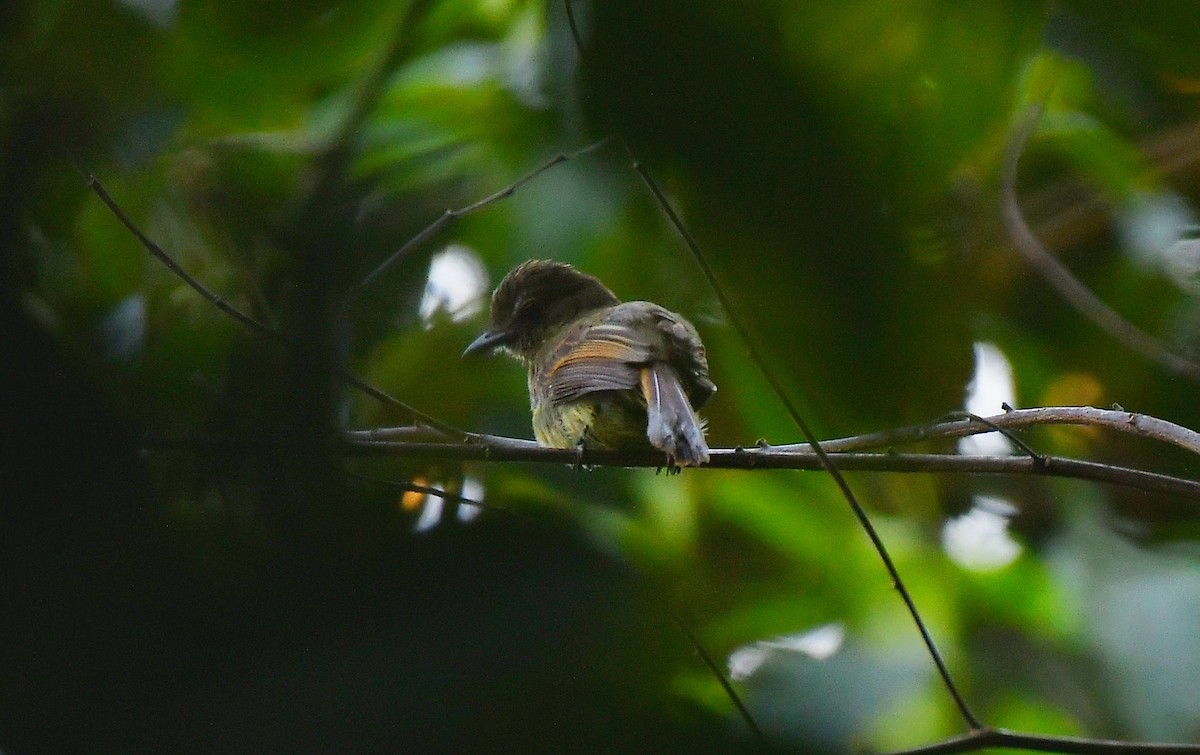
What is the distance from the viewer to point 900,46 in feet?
2.50

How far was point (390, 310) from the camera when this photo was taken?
1.21 metres

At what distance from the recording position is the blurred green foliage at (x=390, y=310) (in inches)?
26.4

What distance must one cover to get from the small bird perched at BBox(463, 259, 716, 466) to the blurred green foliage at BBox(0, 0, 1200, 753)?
77 cm

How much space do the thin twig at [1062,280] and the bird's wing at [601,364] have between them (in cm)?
80

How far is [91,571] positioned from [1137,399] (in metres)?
1.71

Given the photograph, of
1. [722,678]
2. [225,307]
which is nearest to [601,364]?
[722,678]

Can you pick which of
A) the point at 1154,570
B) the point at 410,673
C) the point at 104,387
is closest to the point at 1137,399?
the point at 1154,570

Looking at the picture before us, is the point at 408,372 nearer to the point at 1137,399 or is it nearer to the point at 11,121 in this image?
the point at 11,121

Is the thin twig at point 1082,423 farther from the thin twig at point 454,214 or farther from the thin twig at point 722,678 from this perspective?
the thin twig at point 454,214

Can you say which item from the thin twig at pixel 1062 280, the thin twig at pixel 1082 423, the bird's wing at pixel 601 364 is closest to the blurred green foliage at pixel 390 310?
the thin twig at pixel 1082 423

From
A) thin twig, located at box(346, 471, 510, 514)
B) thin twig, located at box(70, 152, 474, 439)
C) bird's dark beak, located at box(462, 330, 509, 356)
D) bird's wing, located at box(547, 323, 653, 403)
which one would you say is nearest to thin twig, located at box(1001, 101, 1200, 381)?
bird's wing, located at box(547, 323, 653, 403)

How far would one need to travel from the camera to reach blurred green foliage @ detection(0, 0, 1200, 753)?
67 cm

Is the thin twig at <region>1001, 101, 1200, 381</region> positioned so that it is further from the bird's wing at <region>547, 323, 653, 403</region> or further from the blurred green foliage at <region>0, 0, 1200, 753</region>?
the bird's wing at <region>547, 323, 653, 403</region>

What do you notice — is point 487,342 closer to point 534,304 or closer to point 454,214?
point 534,304
